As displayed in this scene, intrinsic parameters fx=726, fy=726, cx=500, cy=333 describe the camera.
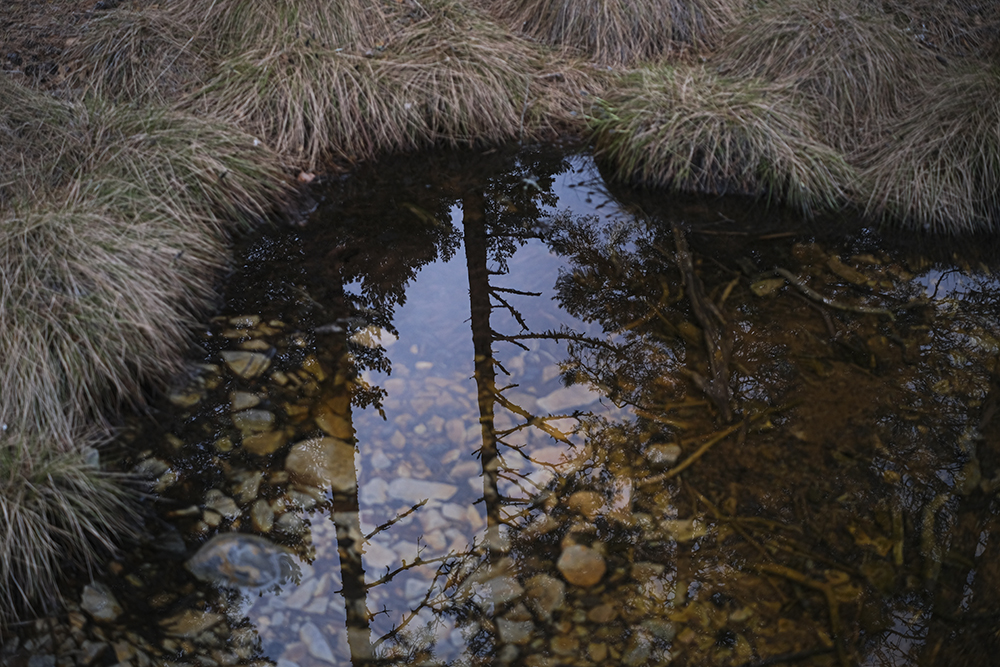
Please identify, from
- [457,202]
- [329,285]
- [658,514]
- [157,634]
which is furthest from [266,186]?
[658,514]

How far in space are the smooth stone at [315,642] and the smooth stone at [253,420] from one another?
0.82 meters

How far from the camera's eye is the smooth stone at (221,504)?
2.44 m

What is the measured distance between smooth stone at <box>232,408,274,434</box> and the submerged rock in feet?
1.51

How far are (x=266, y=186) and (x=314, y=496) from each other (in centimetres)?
183

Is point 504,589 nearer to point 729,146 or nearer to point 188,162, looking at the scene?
point 188,162

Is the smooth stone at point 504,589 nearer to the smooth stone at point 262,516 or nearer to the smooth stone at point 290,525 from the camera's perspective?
the smooth stone at point 290,525

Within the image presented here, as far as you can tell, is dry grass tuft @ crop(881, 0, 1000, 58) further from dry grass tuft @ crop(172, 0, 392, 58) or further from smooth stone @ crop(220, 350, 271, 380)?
smooth stone @ crop(220, 350, 271, 380)

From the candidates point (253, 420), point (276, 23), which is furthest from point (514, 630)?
point (276, 23)

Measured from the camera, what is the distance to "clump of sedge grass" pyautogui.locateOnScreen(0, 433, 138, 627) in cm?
211

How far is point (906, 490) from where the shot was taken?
2.48m

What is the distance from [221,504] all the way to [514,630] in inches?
42.7

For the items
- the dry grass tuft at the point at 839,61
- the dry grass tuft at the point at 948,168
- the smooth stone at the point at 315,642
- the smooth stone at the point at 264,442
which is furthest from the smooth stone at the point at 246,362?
the dry grass tuft at the point at 839,61

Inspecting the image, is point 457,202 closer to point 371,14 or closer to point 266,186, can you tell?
point 266,186

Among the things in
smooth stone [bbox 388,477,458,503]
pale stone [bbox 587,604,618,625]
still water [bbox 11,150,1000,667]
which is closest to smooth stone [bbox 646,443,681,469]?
still water [bbox 11,150,1000,667]
